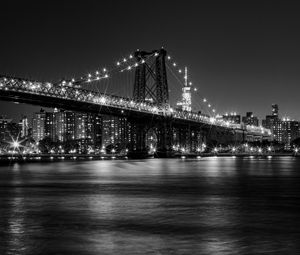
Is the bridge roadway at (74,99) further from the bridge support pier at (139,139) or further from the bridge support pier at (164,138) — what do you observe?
the bridge support pier at (139,139)

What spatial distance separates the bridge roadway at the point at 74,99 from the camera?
80.2 meters

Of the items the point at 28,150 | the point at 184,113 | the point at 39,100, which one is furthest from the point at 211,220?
the point at 28,150

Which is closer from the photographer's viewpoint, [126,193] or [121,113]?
[126,193]

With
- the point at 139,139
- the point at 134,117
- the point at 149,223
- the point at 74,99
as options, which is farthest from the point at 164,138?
the point at 149,223

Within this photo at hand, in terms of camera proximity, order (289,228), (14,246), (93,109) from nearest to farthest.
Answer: (14,246) → (289,228) → (93,109)

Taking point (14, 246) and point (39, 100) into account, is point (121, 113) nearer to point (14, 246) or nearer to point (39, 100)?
point (39, 100)

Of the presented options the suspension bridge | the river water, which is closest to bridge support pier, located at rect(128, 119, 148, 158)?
the suspension bridge

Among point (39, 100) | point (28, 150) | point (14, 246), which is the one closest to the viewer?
point (14, 246)

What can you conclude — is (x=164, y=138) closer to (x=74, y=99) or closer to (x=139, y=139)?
(x=139, y=139)

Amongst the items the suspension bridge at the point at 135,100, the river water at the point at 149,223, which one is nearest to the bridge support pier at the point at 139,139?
the suspension bridge at the point at 135,100

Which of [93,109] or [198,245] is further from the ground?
[93,109]

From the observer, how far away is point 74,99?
87.8 m

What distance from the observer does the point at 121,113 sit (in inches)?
3797

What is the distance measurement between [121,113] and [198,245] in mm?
84460
